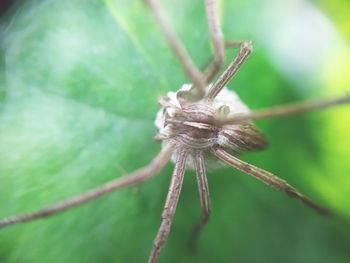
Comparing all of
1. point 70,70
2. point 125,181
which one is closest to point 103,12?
point 70,70

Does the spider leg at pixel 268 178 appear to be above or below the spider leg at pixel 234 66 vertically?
below

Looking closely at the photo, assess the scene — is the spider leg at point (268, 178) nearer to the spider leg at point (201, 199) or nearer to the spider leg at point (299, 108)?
the spider leg at point (201, 199)

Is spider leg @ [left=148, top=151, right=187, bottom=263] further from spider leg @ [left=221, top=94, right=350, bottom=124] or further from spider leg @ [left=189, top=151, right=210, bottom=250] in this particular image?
spider leg @ [left=221, top=94, right=350, bottom=124]

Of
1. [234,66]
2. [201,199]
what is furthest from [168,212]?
[234,66]

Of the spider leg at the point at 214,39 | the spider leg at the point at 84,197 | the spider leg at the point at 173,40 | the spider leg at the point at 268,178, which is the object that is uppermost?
the spider leg at the point at 214,39

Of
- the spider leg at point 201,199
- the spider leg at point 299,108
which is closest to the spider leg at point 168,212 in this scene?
the spider leg at point 201,199

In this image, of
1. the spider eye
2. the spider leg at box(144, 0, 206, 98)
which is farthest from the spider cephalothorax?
the spider leg at box(144, 0, 206, 98)
